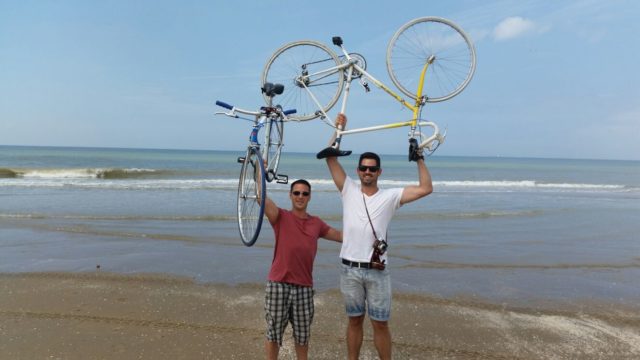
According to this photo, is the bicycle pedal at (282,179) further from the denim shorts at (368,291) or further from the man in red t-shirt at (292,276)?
the denim shorts at (368,291)

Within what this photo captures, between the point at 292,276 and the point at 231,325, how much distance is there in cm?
237

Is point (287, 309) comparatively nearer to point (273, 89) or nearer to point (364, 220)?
point (364, 220)

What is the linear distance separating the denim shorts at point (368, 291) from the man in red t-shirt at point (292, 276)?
0.37 metres

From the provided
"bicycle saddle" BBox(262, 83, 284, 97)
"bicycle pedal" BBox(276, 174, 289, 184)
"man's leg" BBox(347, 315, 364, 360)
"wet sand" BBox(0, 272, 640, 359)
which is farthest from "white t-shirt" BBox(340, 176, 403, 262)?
"wet sand" BBox(0, 272, 640, 359)

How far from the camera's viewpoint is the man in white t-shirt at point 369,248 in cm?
393

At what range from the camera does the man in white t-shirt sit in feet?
12.9

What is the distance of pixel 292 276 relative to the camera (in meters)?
3.84

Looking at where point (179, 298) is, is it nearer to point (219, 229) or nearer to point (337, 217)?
point (219, 229)

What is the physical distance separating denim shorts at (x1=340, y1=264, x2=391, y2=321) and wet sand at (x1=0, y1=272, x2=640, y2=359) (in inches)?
48.2

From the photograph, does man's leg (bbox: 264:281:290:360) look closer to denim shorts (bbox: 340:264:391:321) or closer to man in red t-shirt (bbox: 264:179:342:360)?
man in red t-shirt (bbox: 264:179:342:360)

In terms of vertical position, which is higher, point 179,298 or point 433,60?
point 433,60

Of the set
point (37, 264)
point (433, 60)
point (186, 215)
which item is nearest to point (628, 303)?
point (433, 60)

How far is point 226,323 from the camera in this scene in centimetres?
579

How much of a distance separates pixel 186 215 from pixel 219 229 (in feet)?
9.44
